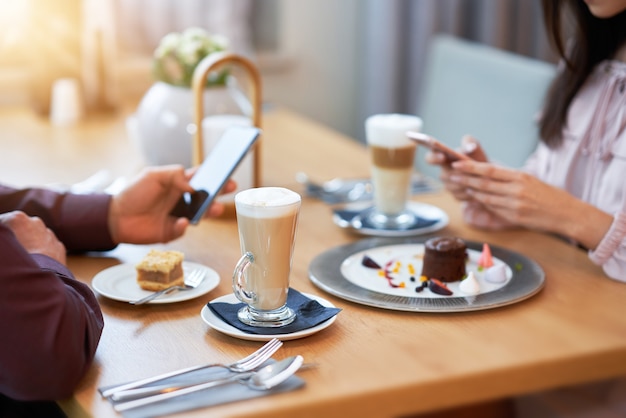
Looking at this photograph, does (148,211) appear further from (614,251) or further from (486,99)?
(486,99)

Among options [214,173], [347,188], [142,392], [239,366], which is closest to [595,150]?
[347,188]

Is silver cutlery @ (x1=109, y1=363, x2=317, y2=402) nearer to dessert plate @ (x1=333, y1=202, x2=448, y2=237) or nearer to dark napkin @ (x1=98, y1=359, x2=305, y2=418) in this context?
dark napkin @ (x1=98, y1=359, x2=305, y2=418)

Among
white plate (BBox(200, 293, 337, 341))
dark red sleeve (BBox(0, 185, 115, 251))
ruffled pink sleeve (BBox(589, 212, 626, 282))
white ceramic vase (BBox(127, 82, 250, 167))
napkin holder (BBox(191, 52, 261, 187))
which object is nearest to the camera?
white plate (BBox(200, 293, 337, 341))

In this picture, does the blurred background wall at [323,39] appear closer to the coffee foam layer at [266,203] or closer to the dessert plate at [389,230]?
the dessert plate at [389,230]

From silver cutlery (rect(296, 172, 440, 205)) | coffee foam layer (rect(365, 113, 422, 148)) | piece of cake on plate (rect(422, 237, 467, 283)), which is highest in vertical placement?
coffee foam layer (rect(365, 113, 422, 148))

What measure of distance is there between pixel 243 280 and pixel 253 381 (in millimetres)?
192

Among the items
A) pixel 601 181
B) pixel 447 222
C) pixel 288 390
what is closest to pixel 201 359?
pixel 288 390

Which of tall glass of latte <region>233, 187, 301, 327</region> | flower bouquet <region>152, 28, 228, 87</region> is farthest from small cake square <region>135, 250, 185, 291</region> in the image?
flower bouquet <region>152, 28, 228, 87</region>

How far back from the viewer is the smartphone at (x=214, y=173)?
4.82 ft

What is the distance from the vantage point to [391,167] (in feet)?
5.24

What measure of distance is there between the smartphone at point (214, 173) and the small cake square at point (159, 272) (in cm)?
21

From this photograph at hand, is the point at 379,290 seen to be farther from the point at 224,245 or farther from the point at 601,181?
the point at 601,181

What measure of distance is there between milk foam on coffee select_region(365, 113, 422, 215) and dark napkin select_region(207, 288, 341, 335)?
440 millimetres

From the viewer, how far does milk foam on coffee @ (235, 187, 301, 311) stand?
1104mm
